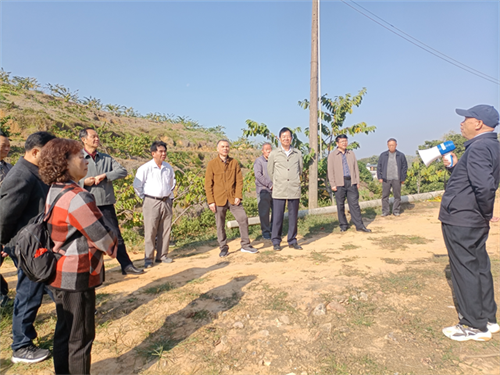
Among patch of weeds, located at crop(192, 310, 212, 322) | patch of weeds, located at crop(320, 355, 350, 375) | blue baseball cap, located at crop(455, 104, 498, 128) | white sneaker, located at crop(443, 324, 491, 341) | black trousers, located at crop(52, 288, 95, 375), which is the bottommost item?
patch of weeds, located at crop(320, 355, 350, 375)

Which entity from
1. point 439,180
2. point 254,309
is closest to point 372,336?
point 254,309

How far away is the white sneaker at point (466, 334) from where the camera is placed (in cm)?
259

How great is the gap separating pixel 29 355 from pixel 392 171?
8.28 metres

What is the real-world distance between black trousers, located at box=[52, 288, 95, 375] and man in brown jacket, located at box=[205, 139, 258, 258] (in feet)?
10.8

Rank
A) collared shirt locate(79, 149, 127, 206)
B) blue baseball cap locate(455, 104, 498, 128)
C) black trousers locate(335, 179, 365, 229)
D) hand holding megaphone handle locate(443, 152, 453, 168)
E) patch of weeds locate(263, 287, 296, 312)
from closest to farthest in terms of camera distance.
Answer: blue baseball cap locate(455, 104, 498, 128) → patch of weeds locate(263, 287, 296, 312) → hand holding megaphone handle locate(443, 152, 453, 168) → collared shirt locate(79, 149, 127, 206) → black trousers locate(335, 179, 365, 229)

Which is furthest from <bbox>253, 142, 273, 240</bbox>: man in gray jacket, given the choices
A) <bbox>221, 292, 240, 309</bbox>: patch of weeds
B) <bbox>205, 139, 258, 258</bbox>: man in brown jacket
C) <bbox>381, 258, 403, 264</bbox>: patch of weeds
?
<bbox>221, 292, 240, 309</bbox>: patch of weeds

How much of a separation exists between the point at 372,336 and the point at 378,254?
257cm

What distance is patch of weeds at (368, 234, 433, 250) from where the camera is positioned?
5504 millimetres

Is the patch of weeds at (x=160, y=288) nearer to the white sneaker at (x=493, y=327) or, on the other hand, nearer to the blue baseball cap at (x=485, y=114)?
the white sneaker at (x=493, y=327)

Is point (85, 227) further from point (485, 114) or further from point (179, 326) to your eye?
point (485, 114)

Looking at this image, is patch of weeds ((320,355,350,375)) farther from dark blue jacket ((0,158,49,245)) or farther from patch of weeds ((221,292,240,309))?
dark blue jacket ((0,158,49,245))

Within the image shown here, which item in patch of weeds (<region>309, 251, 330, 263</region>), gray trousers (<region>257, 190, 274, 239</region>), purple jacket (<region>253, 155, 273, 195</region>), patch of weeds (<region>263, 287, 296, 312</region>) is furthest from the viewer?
purple jacket (<region>253, 155, 273, 195</region>)

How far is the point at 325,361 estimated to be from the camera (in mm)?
2393

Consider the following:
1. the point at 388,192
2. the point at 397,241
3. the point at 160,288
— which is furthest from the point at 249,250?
the point at 388,192
